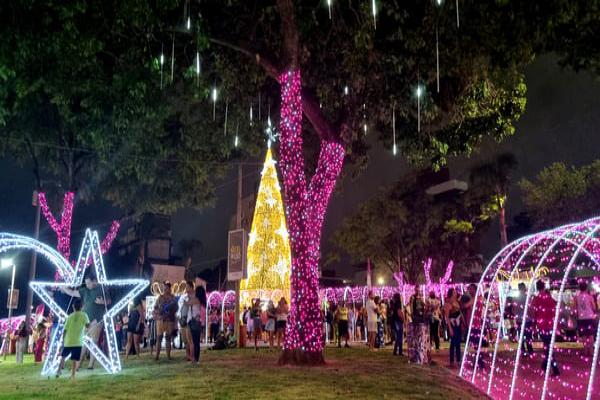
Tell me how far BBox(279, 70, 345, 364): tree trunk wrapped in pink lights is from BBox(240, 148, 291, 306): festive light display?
10593 millimetres

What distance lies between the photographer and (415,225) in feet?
127

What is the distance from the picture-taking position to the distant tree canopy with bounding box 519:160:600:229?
105 ft

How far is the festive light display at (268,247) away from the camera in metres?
24.9

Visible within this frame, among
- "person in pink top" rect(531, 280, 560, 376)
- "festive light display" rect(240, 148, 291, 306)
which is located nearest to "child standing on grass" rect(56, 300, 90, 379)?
"person in pink top" rect(531, 280, 560, 376)

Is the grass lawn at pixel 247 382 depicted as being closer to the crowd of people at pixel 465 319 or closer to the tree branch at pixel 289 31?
the crowd of people at pixel 465 319

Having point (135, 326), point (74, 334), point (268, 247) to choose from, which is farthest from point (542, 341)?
point (268, 247)

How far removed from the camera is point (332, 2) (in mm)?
14070

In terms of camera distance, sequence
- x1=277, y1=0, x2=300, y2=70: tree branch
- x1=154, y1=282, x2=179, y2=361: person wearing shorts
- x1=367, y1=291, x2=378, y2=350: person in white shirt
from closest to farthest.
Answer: x1=277, y1=0, x2=300, y2=70: tree branch
x1=154, y1=282, x2=179, y2=361: person wearing shorts
x1=367, y1=291, x2=378, y2=350: person in white shirt

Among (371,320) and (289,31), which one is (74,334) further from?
(371,320)

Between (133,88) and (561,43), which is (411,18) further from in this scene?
(133,88)

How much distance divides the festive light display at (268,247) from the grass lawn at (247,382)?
10567mm

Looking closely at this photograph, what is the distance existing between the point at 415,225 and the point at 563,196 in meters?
9.79

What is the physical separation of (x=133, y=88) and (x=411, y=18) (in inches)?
292

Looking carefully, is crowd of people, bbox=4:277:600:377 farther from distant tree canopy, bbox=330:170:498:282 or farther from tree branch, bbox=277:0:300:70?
distant tree canopy, bbox=330:170:498:282
